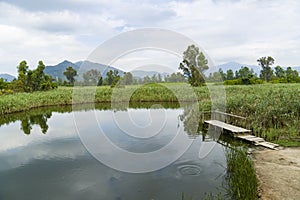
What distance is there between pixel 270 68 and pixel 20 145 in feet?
174

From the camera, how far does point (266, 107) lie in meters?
9.45

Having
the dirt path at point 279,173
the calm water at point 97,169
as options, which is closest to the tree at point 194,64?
the calm water at point 97,169

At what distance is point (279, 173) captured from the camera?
5344 millimetres

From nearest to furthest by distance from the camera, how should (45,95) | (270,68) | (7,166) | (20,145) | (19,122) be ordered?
(7,166), (20,145), (19,122), (45,95), (270,68)

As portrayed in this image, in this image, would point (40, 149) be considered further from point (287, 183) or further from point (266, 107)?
point (266, 107)

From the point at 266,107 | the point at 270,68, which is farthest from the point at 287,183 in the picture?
the point at 270,68

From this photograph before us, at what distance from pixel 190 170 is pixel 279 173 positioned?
2.03 meters

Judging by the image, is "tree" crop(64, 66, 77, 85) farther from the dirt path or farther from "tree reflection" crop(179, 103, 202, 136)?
the dirt path

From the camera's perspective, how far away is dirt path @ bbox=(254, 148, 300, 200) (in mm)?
4461

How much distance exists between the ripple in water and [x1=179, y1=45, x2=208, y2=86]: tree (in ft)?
29.3

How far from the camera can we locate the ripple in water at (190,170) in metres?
5.94

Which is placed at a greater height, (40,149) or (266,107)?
(266,107)

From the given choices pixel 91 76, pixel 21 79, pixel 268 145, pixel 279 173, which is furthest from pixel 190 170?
pixel 21 79

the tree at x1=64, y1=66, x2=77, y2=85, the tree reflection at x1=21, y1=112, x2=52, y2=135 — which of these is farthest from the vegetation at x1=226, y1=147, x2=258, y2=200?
the tree at x1=64, y1=66, x2=77, y2=85
